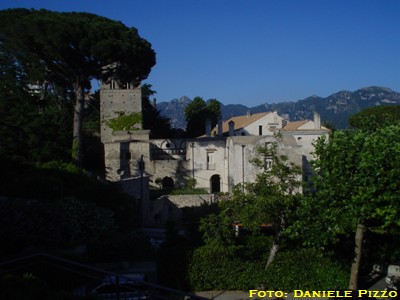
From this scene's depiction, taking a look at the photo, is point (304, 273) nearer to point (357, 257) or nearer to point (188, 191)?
point (357, 257)

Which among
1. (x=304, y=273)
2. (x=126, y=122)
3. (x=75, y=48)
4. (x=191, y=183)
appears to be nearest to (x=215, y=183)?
(x=191, y=183)

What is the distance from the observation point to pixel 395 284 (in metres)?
17.5

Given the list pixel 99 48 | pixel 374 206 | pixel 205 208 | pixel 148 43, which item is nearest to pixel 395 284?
pixel 374 206

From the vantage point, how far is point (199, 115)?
211 ft

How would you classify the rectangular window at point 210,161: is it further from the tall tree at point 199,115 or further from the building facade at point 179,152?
the tall tree at point 199,115

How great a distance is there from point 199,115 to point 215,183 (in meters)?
26.1

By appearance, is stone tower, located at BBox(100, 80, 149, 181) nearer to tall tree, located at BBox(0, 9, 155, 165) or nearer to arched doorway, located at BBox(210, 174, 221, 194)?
arched doorway, located at BBox(210, 174, 221, 194)

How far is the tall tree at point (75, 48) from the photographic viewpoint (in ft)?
87.5

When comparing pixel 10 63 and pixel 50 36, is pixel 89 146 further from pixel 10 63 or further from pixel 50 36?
pixel 50 36

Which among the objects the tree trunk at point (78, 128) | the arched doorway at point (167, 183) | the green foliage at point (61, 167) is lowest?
the arched doorway at point (167, 183)

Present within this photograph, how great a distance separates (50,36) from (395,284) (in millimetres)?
23023

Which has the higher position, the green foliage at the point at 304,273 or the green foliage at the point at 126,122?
the green foliage at the point at 126,122

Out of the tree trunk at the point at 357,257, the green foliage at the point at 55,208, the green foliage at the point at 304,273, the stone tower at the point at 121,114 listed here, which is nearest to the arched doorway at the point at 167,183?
the stone tower at the point at 121,114

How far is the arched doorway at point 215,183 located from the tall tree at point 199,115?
72.1 ft
